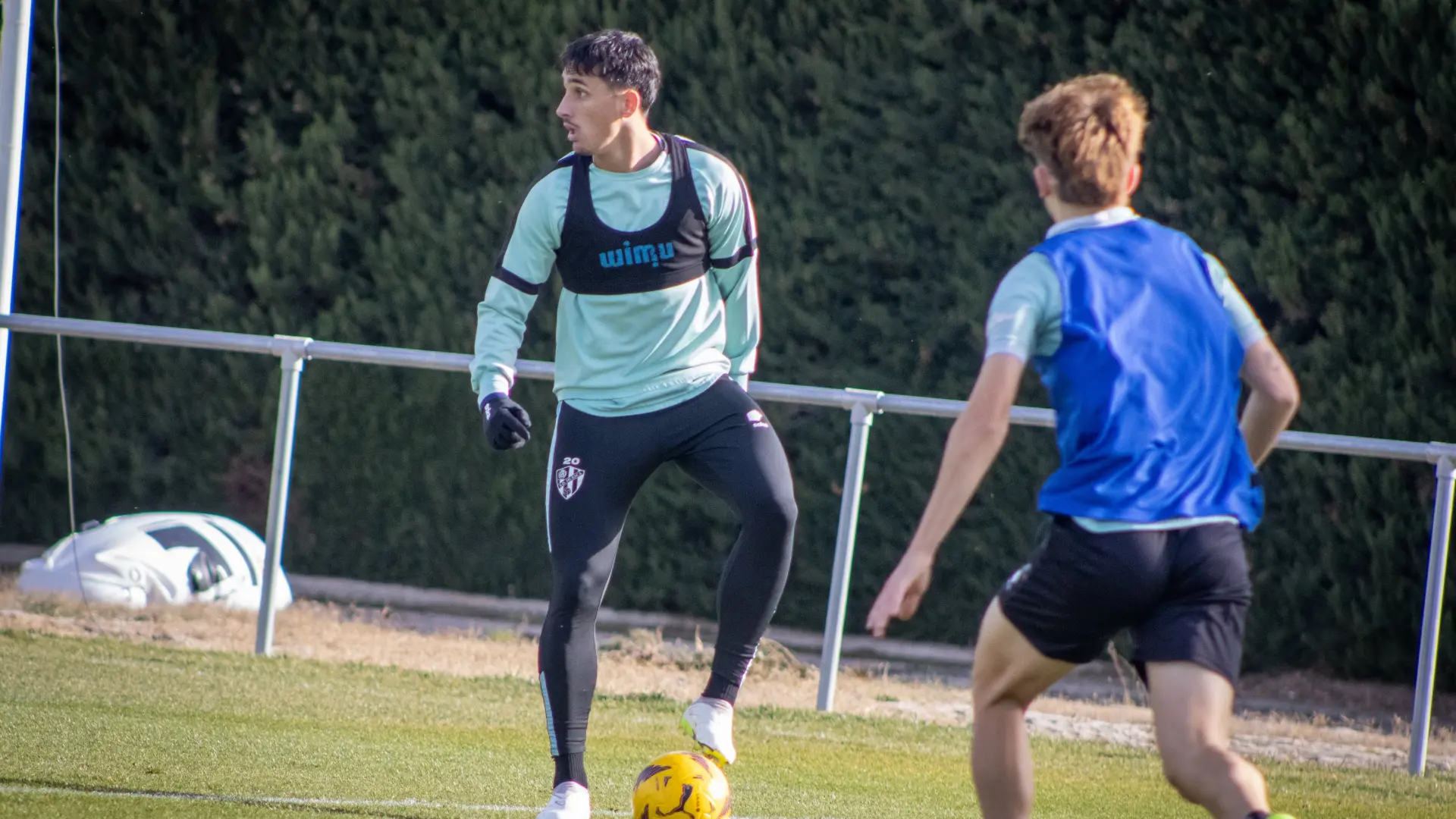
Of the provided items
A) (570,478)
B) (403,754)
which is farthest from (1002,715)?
(403,754)

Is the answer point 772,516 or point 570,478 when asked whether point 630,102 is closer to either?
point 570,478

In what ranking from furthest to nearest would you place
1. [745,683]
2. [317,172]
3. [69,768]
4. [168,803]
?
[317,172]
[745,683]
[69,768]
[168,803]

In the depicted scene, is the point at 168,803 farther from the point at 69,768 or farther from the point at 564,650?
the point at 564,650

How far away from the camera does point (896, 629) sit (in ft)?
26.8

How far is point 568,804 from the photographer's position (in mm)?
3844

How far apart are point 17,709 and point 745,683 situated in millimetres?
2992

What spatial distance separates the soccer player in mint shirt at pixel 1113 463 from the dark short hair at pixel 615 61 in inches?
61.7

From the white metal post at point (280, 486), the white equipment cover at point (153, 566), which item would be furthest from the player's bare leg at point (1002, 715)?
the white equipment cover at point (153, 566)

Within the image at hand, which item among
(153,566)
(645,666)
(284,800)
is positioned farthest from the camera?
(153,566)

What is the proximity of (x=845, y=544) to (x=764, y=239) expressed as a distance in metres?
2.39

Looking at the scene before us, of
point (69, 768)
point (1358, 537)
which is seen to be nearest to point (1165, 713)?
point (69, 768)

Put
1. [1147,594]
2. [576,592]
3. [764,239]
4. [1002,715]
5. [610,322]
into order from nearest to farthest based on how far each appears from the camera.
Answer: [1147,594] < [1002,715] < [576,592] < [610,322] < [764,239]

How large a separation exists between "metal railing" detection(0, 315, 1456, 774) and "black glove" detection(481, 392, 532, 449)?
1803mm

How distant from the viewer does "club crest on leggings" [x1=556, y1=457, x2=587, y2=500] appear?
13.5ft
